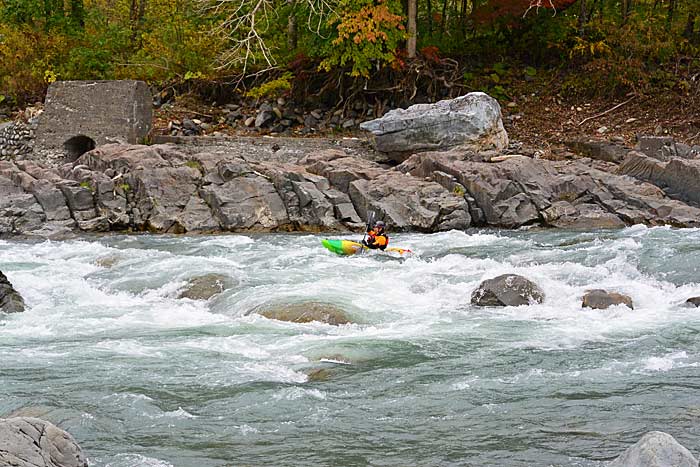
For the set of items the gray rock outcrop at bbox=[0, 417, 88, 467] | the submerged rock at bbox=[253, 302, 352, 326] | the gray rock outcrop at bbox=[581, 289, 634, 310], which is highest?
the gray rock outcrop at bbox=[0, 417, 88, 467]

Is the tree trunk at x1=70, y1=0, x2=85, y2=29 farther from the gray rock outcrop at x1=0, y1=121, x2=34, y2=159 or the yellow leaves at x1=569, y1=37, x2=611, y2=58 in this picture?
the yellow leaves at x1=569, y1=37, x2=611, y2=58

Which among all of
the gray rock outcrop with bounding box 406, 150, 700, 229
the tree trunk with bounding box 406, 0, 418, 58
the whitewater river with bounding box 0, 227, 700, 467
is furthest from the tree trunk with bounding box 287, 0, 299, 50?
the whitewater river with bounding box 0, 227, 700, 467

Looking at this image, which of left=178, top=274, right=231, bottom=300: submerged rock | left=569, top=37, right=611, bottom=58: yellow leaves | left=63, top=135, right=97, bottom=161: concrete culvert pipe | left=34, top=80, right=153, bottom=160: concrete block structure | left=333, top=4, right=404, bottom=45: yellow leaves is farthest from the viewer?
left=569, top=37, right=611, bottom=58: yellow leaves

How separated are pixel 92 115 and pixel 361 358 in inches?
638

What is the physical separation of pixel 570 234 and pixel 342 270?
4898 mm

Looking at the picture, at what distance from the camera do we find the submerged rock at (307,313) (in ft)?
36.6

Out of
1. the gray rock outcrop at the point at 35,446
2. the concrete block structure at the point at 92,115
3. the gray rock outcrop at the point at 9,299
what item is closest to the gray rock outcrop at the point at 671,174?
the concrete block structure at the point at 92,115

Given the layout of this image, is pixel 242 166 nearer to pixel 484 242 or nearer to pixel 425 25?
pixel 484 242

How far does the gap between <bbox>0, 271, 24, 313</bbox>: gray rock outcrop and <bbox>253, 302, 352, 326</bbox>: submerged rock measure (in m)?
2.99

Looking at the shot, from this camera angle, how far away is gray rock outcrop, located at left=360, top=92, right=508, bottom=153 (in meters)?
22.1

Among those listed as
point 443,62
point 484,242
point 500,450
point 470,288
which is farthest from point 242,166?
point 500,450

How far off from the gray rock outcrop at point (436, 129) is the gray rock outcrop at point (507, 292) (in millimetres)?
10187

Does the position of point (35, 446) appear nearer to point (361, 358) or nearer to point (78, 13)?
point (361, 358)

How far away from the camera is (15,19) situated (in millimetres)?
29172
